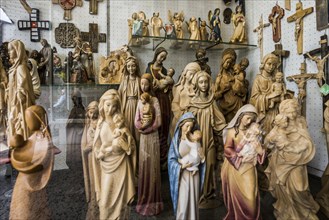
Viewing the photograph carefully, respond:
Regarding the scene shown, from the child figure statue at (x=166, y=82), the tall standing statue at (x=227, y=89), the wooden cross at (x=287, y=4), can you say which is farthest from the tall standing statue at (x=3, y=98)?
the wooden cross at (x=287, y=4)

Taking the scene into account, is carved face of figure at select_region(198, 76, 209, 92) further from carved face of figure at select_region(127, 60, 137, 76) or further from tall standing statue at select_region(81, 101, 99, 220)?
tall standing statue at select_region(81, 101, 99, 220)

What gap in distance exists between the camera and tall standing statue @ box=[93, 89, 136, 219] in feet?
4.77

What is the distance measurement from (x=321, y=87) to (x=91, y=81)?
5.74ft

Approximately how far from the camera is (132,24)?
212cm

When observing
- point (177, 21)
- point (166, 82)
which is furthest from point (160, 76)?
point (177, 21)

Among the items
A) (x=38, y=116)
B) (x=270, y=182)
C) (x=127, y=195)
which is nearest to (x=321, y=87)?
(x=270, y=182)

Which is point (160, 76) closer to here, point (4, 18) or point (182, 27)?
point (182, 27)

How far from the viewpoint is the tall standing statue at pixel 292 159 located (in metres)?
1.61

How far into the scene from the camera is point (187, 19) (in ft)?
7.88

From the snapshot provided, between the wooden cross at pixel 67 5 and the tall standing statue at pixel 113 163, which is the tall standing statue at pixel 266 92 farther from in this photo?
the wooden cross at pixel 67 5

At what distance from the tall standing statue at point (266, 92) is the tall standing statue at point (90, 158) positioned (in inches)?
48.3

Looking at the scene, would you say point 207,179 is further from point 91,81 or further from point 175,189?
point 91,81

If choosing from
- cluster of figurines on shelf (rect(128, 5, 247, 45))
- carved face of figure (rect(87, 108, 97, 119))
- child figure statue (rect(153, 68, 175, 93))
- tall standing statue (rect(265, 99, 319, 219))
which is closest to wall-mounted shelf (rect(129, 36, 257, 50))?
cluster of figurines on shelf (rect(128, 5, 247, 45))

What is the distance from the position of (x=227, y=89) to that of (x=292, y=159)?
33.2 inches
